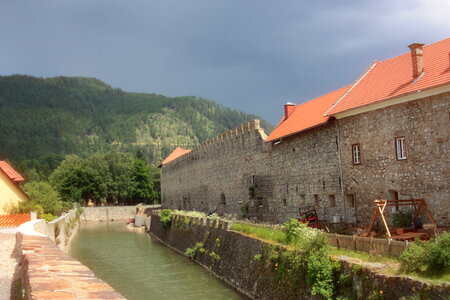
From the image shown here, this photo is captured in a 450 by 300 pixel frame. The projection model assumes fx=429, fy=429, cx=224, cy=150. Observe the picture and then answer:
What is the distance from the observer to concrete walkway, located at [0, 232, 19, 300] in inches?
361

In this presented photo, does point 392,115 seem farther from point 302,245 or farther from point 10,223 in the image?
point 10,223

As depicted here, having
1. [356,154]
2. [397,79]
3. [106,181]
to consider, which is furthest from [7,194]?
[106,181]

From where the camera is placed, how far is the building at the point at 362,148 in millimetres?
14250

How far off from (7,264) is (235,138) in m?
19.6

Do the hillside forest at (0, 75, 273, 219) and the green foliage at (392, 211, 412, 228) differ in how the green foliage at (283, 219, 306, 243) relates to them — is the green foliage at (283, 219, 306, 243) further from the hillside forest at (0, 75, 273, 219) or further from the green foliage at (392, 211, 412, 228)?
the hillside forest at (0, 75, 273, 219)

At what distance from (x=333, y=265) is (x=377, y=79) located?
10.4 m

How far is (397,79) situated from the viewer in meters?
16.8

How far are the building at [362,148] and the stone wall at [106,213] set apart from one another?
43263 mm

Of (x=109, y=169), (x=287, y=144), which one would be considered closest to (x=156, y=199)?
(x=109, y=169)

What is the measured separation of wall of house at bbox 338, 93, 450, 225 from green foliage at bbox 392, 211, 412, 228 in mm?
560

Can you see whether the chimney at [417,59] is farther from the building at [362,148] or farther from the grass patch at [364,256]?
the grass patch at [364,256]

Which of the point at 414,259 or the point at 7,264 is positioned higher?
the point at 414,259

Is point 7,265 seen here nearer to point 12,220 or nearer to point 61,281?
point 61,281

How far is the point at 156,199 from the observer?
7788 cm
